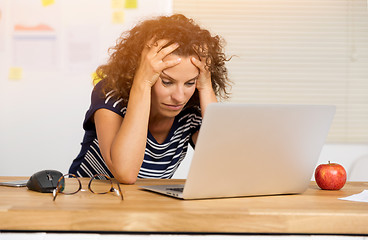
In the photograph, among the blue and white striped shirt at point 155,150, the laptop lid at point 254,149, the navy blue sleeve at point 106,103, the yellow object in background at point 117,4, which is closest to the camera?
the laptop lid at point 254,149

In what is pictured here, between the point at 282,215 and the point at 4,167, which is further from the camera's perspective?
the point at 4,167

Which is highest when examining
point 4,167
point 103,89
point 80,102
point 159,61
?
point 159,61

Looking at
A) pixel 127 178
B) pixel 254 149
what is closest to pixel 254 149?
pixel 254 149

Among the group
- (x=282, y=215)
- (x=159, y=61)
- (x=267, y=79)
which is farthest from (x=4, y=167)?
(x=282, y=215)

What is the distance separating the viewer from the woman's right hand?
1.39m

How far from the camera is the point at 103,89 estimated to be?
60.4 inches

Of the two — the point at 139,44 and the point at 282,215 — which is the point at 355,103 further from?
the point at 282,215

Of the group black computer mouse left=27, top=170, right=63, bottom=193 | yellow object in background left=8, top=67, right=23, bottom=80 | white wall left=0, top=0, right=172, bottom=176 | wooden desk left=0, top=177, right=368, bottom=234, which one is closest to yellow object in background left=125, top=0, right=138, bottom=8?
white wall left=0, top=0, right=172, bottom=176

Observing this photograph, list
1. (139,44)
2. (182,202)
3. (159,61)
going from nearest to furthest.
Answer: (182,202)
(159,61)
(139,44)

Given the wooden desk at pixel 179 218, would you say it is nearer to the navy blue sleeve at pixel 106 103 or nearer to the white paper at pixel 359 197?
the white paper at pixel 359 197

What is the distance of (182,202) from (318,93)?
244cm

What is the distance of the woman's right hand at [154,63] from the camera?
4.58 feet

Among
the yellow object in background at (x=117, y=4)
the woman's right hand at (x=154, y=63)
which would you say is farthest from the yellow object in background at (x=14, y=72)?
the woman's right hand at (x=154, y=63)

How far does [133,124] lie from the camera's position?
1353 millimetres
